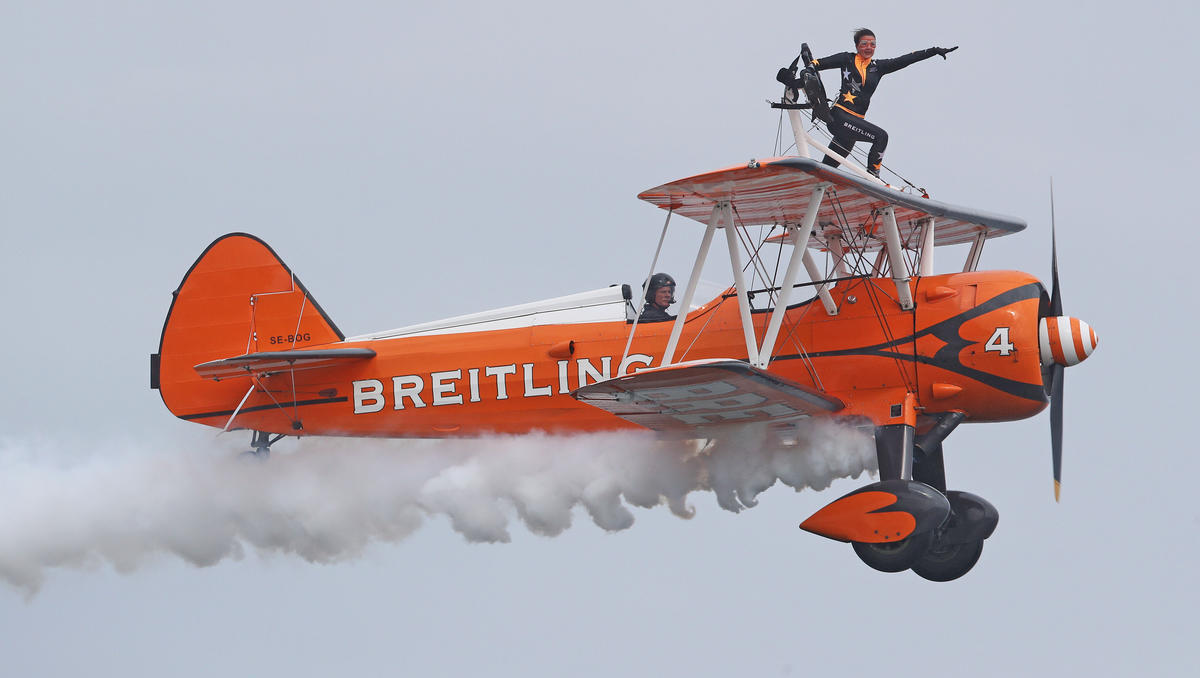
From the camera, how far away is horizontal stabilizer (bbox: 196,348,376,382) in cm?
1816

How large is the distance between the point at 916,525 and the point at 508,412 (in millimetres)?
4683

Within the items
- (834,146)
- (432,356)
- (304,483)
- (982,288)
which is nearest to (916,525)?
(982,288)

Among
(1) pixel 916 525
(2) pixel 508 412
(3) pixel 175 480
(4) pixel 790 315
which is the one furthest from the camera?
(3) pixel 175 480

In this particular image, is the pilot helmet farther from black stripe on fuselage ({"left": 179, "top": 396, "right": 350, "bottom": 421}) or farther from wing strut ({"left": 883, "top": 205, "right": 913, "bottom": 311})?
black stripe on fuselage ({"left": 179, "top": 396, "right": 350, "bottom": 421})

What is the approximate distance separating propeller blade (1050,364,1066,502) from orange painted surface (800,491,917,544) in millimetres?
2137

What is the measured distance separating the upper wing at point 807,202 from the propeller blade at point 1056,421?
68.1 inches

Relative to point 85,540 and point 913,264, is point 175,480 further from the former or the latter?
point 913,264

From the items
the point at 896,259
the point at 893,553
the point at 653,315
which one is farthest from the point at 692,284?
the point at 893,553

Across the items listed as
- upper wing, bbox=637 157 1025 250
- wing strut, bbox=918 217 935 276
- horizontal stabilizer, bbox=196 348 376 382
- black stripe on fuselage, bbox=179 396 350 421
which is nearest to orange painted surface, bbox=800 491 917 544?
wing strut, bbox=918 217 935 276

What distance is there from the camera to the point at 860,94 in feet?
56.1

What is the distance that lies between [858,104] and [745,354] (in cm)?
264

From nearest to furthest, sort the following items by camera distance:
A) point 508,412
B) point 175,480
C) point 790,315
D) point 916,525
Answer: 1. point 916,525
2. point 790,315
3. point 508,412
4. point 175,480

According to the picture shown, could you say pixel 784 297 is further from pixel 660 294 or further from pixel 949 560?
pixel 949 560

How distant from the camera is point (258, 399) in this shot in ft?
62.1
